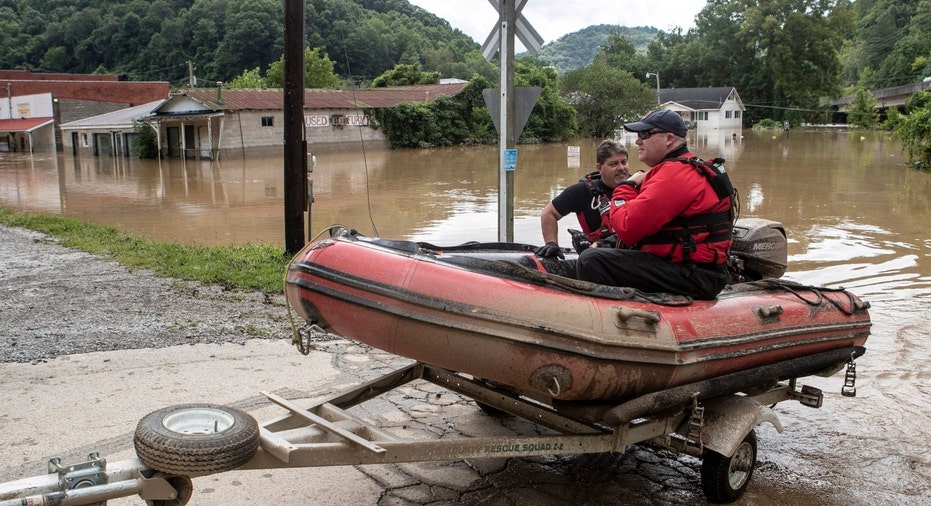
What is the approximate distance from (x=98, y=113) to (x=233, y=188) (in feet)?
128

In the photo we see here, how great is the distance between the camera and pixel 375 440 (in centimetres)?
314

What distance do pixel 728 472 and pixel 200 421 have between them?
7.89 feet

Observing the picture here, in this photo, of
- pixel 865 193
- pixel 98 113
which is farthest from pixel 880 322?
pixel 98 113

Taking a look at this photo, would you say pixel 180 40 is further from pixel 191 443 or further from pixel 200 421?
pixel 191 443

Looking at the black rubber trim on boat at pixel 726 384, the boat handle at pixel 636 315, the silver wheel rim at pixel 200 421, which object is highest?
the boat handle at pixel 636 315

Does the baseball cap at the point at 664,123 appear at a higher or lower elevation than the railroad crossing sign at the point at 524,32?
lower

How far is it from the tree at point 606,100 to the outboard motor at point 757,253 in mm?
56626

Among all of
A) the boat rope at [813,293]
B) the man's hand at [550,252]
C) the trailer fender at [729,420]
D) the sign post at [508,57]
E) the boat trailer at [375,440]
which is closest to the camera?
the boat trailer at [375,440]

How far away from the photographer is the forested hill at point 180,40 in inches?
2345

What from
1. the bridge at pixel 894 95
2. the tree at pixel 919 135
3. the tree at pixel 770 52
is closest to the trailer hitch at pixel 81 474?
the tree at pixel 919 135

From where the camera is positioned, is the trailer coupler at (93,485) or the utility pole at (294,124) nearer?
the trailer coupler at (93,485)

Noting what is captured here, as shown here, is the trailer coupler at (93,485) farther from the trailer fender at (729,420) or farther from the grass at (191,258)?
the grass at (191,258)

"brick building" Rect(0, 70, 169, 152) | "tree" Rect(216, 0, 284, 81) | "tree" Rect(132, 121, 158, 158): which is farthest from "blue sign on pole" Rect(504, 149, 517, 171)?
"brick building" Rect(0, 70, 169, 152)

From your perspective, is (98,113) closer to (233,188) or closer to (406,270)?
(233,188)
